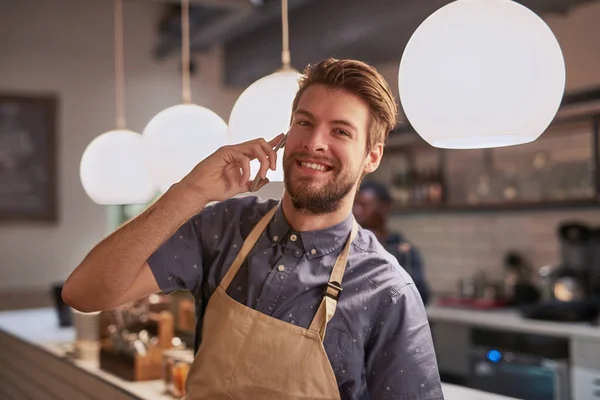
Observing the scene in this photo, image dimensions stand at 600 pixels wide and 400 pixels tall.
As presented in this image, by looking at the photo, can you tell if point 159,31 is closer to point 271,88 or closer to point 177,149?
point 177,149

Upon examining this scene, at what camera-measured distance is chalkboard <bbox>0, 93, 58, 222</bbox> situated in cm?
648

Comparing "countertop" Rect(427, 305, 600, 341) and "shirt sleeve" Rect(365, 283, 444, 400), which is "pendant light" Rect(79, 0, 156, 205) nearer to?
"shirt sleeve" Rect(365, 283, 444, 400)

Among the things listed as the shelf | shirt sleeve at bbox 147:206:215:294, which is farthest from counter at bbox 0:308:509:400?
the shelf

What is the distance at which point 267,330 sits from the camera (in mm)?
1795

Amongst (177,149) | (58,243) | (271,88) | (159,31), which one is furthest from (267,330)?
(159,31)

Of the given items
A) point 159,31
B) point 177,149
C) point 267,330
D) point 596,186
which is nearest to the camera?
point 267,330

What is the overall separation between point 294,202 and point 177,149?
87 cm

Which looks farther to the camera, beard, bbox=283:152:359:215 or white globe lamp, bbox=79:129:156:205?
white globe lamp, bbox=79:129:156:205

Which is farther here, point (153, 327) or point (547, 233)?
point (547, 233)

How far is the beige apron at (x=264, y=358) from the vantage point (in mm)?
1751

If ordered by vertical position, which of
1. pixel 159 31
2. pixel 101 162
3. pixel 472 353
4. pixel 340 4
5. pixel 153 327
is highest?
pixel 159 31

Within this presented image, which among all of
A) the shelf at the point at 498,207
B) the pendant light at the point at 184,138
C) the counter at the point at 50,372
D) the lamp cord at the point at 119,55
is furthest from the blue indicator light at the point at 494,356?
the lamp cord at the point at 119,55

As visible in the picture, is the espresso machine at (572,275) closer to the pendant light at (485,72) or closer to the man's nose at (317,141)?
the man's nose at (317,141)

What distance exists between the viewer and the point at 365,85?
1.82 m
